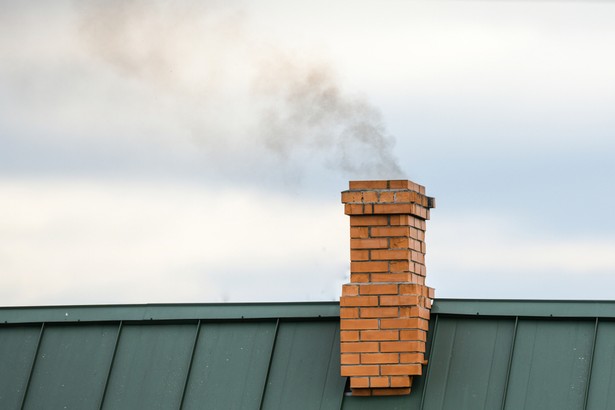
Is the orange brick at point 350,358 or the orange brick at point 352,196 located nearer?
the orange brick at point 350,358

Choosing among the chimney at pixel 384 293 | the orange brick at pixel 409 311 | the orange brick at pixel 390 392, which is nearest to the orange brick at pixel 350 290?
Answer: the chimney at pixel 384 293

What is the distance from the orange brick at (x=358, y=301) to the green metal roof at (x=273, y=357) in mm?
549

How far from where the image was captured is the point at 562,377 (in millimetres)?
9680

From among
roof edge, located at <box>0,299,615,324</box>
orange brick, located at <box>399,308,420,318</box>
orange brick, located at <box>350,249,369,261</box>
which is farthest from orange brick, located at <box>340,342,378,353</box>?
orange brick, located at <box>350,249,369,261</box>

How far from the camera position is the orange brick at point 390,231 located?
10070 millimetres

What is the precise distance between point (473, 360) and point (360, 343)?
0.99 metres

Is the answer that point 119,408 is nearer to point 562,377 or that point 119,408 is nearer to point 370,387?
point 370,387

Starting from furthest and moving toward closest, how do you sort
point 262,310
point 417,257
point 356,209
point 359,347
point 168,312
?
point 168,312 → point 262,310 → point 417,257 → point 356,209 → point 359,347

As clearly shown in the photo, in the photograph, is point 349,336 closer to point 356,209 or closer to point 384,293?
point 384,293

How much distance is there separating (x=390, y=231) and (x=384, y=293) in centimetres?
55

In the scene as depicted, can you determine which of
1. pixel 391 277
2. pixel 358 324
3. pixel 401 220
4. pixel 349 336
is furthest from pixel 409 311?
pixel 401 220

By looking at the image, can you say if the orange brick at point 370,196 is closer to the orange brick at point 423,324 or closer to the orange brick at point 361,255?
the orange brick at point 361,255

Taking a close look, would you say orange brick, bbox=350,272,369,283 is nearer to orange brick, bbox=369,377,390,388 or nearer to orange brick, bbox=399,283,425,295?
orange brick, bbox=399,283,425,295

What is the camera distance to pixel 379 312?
992 cm
